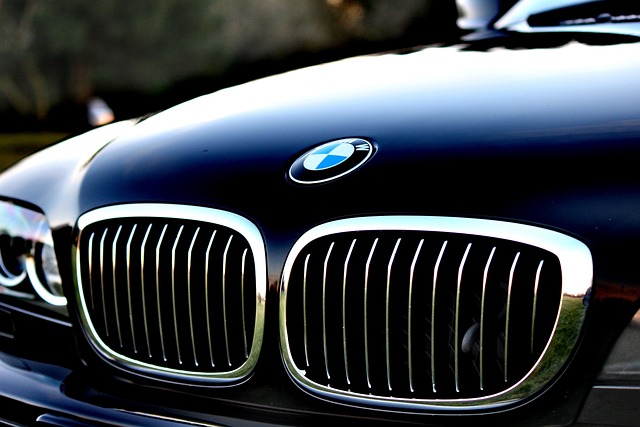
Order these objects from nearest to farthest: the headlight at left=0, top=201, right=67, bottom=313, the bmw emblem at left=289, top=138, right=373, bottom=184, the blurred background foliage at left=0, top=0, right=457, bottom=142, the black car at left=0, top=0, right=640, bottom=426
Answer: the black car at left=0, top=0, right=640, bottom=426 < the bmw emblem at left=289, top=138, right=373, bottom=184 < the headlight at left=0, top=201, right=67, bottom=313 < the blurred background foliage at left=0, top=0, right=457, bottom=142

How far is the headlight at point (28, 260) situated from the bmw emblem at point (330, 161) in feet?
2.07

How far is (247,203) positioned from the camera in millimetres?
1838

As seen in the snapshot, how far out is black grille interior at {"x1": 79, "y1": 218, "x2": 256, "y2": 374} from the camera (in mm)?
1855

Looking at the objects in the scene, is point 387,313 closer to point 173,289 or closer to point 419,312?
point 419,312

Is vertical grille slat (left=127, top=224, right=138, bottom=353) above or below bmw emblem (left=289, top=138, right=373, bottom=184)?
below

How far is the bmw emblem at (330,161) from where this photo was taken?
1803 mm

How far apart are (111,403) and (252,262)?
1.39 ft

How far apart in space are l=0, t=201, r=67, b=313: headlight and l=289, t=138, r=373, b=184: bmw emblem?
0.63 metres

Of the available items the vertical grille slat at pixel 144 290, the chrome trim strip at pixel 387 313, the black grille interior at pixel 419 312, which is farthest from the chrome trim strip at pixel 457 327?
the vertical grille slat at pixel 144 290

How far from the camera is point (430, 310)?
5.48ft

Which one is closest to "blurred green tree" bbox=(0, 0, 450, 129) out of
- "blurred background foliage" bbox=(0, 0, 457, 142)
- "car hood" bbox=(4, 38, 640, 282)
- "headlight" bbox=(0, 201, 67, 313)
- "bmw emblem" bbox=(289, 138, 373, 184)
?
"blurred background foliage" bbox=(0, 0, 457, 142)

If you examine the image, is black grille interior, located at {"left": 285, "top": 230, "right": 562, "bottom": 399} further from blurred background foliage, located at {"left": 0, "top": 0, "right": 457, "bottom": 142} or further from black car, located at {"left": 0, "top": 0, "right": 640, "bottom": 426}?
blurred background foliage, located at {"left": 0, "top": 0, "right": 457, "bottom": 142}

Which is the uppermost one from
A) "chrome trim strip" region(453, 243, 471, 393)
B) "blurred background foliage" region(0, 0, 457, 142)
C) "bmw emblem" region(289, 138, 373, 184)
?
"bmw emblem" region(289, 138, 373, 184)

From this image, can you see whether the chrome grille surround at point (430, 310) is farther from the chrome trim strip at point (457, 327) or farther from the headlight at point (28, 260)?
the headlight at point (28, 260)
